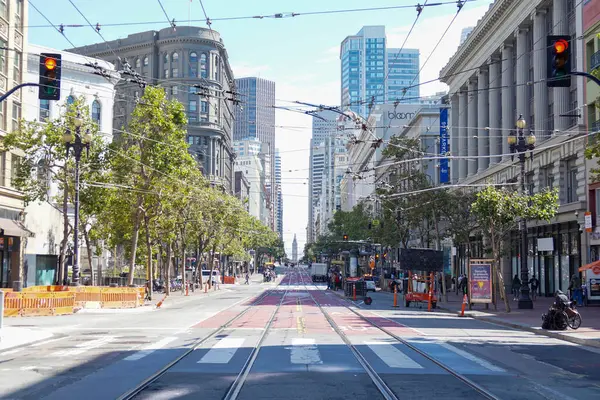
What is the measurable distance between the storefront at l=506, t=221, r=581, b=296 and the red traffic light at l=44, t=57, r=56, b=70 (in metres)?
35.0

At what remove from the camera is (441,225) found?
7788 cm

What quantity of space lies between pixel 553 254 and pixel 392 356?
35.9 m

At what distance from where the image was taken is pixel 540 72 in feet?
166

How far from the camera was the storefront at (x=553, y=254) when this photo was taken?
152 feet

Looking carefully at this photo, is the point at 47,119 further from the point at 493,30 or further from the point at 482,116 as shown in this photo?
the point at 482,116

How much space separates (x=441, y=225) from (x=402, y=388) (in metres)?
66.6

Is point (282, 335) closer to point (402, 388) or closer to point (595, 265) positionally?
point (402, 388)

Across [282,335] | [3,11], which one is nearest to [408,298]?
[282,335]

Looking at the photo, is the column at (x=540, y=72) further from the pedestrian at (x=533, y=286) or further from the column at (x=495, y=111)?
the pedestrian at (x=533, y=286)

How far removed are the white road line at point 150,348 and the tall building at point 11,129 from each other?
→ 25317 mm

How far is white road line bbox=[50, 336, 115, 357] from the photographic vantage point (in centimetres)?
1770

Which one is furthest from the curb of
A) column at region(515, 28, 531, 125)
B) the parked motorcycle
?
column at region(515, 28, 531, 125)

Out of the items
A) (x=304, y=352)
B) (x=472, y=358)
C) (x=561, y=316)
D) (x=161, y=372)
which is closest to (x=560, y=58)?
(x=472, y=358)

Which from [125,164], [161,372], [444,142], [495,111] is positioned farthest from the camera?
[444,142]
